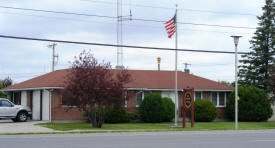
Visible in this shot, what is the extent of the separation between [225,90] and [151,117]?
8.45m

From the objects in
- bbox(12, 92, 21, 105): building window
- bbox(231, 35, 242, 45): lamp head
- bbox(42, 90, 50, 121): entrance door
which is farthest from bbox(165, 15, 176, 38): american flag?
bbox(12, 92, 21, 105): building window

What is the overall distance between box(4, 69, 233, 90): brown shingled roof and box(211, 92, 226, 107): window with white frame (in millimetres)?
634

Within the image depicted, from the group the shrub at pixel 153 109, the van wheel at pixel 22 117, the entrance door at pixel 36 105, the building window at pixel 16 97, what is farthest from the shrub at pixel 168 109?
the building window at pixel 16 97

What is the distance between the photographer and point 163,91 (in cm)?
3741

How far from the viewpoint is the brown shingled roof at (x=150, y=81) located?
116 ft

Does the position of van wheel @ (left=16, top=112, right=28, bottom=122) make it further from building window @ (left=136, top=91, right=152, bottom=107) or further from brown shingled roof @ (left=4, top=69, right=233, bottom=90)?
building window @ (left=136, top=91, right=152, bottom=107)

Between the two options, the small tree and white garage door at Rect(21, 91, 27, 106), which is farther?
white garage door at Rect(21, 91, 27, 106)

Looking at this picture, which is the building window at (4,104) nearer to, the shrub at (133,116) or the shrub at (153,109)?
the shrub at (133,116)

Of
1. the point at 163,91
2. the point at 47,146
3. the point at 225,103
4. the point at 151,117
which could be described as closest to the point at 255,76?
the point at 225,103

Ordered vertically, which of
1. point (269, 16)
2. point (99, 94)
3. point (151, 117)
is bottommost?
point (151, 117)

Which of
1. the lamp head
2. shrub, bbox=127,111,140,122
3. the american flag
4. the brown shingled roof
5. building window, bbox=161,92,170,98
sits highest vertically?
the american flag

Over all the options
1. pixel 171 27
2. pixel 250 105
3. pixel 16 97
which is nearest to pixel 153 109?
pixel 171 27

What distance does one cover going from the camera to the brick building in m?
33.2

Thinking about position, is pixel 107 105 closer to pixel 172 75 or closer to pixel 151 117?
pixel 151 117
